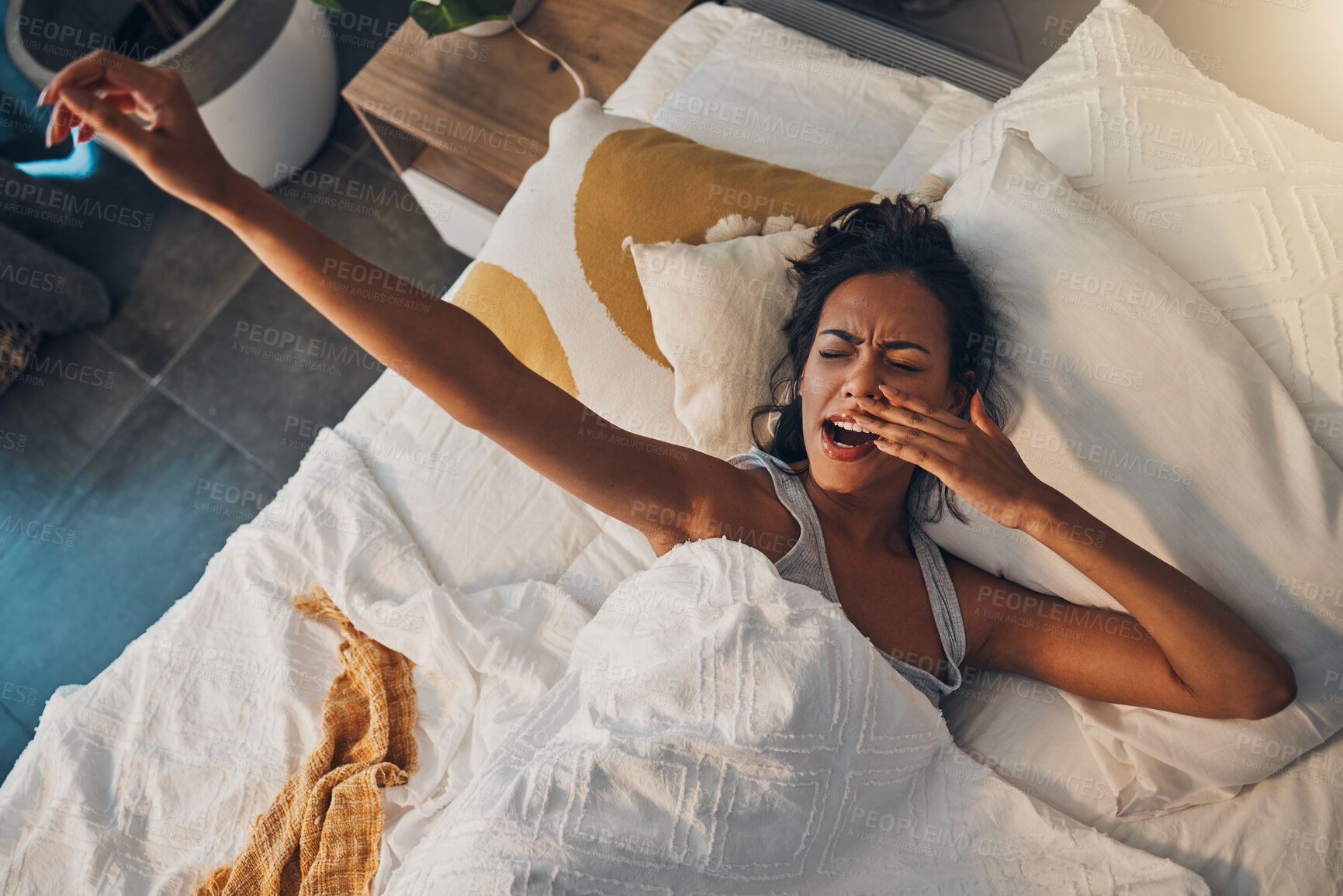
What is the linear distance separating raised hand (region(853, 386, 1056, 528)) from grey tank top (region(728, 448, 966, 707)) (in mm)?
215

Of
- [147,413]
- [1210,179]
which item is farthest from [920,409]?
[147,413]

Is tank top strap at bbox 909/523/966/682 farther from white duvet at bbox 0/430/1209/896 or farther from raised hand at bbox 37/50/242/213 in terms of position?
raised hand at bbox 37/50/242/213

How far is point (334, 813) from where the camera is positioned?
3.72 ft

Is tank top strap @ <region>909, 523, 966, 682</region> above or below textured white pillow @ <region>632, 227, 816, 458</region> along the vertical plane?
below

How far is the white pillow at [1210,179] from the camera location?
102 cm

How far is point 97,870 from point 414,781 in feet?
1.43

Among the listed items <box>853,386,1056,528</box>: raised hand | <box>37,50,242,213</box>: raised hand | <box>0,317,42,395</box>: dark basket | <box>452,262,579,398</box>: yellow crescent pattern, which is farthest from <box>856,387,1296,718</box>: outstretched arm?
<box>0,317,42,395</box>: dark basket

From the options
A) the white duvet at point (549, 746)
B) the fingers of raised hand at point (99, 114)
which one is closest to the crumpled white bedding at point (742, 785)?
the white duvet at point (549, 746)

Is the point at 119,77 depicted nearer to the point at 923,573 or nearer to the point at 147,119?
the point at 147,119

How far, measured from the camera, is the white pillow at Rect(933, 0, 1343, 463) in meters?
1.02

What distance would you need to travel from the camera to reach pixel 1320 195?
1.04m

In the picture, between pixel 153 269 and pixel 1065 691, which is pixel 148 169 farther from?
pixel 153 269

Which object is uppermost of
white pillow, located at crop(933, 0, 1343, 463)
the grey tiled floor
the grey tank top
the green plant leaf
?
white pillow, located at crop(933, 0, 1343, 463)

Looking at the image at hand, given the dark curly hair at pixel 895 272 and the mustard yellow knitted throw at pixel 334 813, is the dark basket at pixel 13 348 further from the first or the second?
the dark curly hair at pixel 895 272
